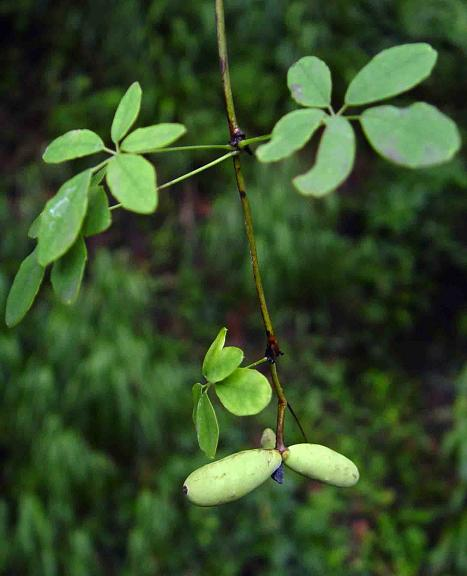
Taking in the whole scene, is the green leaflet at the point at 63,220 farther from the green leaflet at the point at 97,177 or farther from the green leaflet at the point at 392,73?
the green leaflet at the point at 392,73

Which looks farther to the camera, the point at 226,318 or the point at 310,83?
the point at 226,318

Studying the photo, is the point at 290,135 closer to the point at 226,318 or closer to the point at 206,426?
the point at 206,426

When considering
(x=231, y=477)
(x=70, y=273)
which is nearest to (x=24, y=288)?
(x=70, y=273)

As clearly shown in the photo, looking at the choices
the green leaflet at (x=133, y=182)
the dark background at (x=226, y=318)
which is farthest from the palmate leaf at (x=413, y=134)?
the dark background at (x=226, y=318)

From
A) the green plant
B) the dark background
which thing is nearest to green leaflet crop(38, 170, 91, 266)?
the green plant

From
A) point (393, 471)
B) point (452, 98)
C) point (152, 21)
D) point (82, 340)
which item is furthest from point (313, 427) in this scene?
point (152, 21)

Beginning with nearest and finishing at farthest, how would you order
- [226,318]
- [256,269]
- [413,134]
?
[413,134], [256,269], [226,318]
